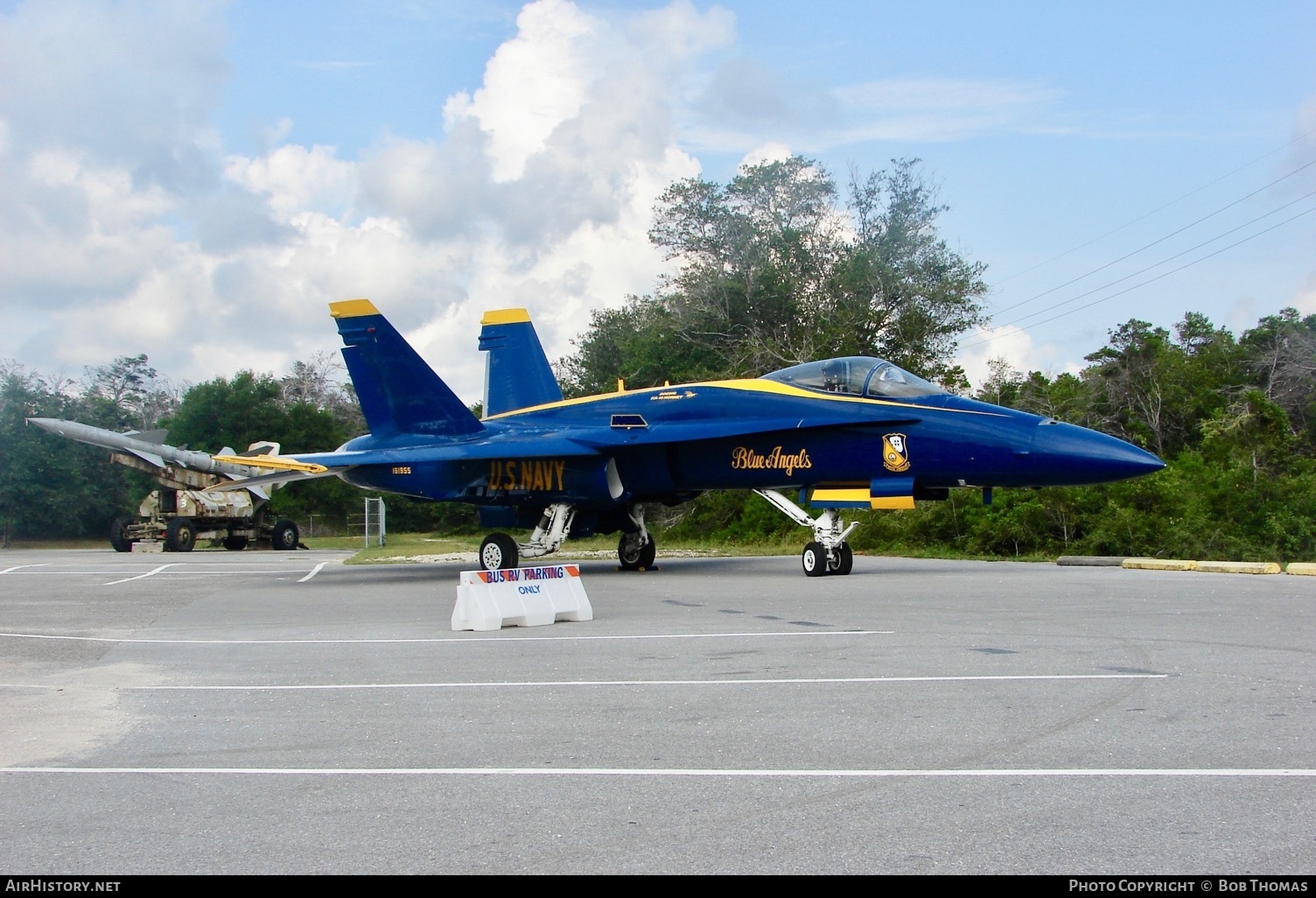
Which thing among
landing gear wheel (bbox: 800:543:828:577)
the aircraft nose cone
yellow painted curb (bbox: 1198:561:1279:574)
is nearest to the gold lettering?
landing gear wheel (bbox: 800:543:828:577)

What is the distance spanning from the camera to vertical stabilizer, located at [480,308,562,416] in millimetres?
22531

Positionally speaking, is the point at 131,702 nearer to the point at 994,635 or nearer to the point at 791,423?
the point at 994,635

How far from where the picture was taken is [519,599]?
1129 centimetres

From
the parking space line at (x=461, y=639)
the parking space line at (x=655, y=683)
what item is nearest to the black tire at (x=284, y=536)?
the parking space line at (x=461, y=639)

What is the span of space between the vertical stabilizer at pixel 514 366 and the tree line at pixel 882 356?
7.84 meters

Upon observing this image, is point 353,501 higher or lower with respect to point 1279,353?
lower

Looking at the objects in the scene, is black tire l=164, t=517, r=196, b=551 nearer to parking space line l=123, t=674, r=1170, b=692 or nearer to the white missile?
the white missile

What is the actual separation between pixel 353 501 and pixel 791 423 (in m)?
44.9

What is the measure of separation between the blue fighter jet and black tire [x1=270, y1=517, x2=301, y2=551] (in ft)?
57.8

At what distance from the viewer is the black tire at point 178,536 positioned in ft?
115

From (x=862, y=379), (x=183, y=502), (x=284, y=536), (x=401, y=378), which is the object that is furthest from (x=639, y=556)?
(x=183, y=502)

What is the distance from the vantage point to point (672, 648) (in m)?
9.07

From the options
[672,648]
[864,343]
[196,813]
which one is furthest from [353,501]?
[196,813]

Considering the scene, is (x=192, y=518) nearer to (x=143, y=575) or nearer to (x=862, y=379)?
(x=143, y=575)
